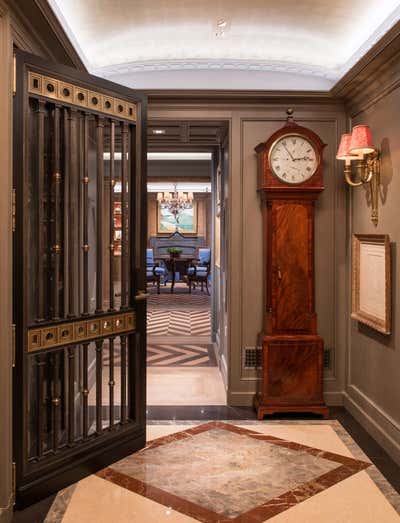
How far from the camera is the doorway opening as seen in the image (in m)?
5.04

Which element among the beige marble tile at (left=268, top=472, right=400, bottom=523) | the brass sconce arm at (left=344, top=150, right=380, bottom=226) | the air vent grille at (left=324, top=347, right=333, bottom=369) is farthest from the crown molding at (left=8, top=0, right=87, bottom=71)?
the air vent grille at (left=324, top=347, right=333, bottom=369)

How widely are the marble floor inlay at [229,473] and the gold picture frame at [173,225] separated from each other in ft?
41.2

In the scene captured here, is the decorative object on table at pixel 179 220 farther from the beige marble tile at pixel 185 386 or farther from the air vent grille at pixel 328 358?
the air vent grille at pixel 328 358

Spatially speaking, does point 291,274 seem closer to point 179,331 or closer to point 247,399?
point 247,399

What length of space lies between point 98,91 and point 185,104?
1.31m

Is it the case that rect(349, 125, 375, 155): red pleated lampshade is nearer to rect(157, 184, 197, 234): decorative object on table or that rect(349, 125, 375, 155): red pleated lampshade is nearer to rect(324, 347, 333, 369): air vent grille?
rect(324, 347, 333, 369): air vent grille

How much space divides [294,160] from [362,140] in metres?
0.67

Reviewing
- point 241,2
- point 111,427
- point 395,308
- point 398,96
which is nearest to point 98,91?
point 241,2

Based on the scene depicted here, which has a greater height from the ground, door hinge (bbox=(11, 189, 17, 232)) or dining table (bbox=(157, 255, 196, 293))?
door hinge (bbox=(11, 189, 17, 232))

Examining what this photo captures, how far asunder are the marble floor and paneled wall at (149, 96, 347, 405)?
831 mm

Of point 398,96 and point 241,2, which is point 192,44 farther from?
point 398,96

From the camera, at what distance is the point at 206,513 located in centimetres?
264

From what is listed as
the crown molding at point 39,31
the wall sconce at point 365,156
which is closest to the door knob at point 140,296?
the crown molding at point 39,31

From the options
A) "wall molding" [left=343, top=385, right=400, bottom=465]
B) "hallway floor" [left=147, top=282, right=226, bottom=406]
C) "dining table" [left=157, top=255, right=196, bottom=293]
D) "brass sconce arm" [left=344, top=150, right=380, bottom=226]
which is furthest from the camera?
"dining table" [left=157, top=255, right=196, bottom=293]
